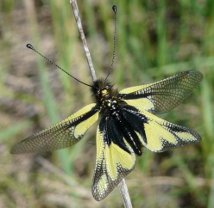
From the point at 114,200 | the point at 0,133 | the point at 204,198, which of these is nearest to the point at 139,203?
the point at 114,200

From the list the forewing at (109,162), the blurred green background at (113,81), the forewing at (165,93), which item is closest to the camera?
the forewing at (109,162)

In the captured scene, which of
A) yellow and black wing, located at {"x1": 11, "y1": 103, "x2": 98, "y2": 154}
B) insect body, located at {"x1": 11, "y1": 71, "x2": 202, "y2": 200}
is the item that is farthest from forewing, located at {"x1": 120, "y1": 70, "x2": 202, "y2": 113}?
yellow and black wing, located at {"x1": 11, "y1": 103, "x2": 98, "y2": 154}

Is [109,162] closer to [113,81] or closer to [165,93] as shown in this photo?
[165,93]

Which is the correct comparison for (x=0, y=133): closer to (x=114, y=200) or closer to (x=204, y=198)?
(x=114, y=200)

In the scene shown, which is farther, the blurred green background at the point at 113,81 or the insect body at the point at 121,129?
the blurred green background at the point at 113,81

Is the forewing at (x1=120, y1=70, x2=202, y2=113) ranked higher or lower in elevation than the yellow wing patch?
higher

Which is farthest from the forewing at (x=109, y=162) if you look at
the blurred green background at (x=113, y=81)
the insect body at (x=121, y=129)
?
the blurred green background at (x=113, y=81)

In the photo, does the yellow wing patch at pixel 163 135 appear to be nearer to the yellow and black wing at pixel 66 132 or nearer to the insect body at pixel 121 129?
the insect body at pixel 121 129

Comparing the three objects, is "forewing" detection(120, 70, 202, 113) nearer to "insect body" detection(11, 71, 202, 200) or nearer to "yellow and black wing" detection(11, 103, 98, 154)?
"insect body" detection(11, 71, 202, 200)
